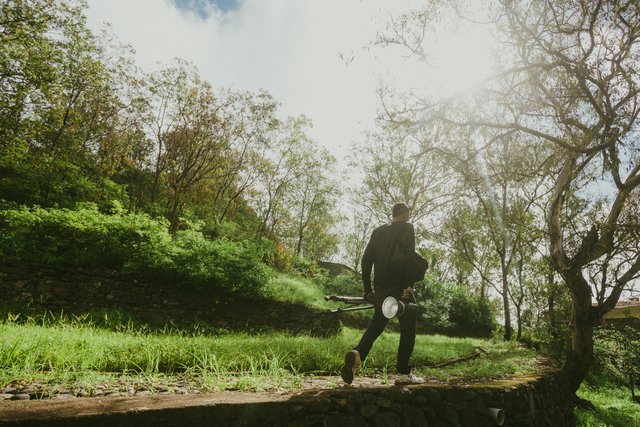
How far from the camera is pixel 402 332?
14.3 ft

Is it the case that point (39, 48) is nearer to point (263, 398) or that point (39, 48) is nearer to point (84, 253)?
point (84, 253)

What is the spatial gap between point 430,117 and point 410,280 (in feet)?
A: 17.6

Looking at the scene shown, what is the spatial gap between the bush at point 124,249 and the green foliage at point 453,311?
40.1 ft

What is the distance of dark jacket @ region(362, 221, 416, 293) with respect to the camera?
439 centimetres

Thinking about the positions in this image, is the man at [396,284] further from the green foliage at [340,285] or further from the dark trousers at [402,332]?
the green foliage at [340,285]

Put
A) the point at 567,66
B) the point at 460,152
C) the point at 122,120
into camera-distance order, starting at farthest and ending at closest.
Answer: the point at 122,120 < the point at 460,152 < the point at 567,66

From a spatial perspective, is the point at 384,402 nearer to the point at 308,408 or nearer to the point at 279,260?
the point at 308,408

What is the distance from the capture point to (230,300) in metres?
12.0

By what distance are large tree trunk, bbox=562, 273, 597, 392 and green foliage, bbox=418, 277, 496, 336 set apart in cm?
1254

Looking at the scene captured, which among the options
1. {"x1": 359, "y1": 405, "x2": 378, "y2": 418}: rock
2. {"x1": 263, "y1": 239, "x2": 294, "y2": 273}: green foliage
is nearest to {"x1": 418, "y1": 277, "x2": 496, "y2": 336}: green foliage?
{"x1": 263, "y1": 239, "x2": 294, "y2": 273}: green foliage

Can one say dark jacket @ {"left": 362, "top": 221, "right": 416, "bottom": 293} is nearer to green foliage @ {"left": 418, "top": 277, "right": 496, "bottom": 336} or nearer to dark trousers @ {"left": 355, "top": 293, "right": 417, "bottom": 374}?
dark trousers @ {"left": 355, "top": 293, "right": 417, "bottom": 374}

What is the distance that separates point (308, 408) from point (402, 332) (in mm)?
2056

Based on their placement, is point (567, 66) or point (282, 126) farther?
point (282, 126)

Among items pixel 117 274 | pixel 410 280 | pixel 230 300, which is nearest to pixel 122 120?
pixel 117 274
